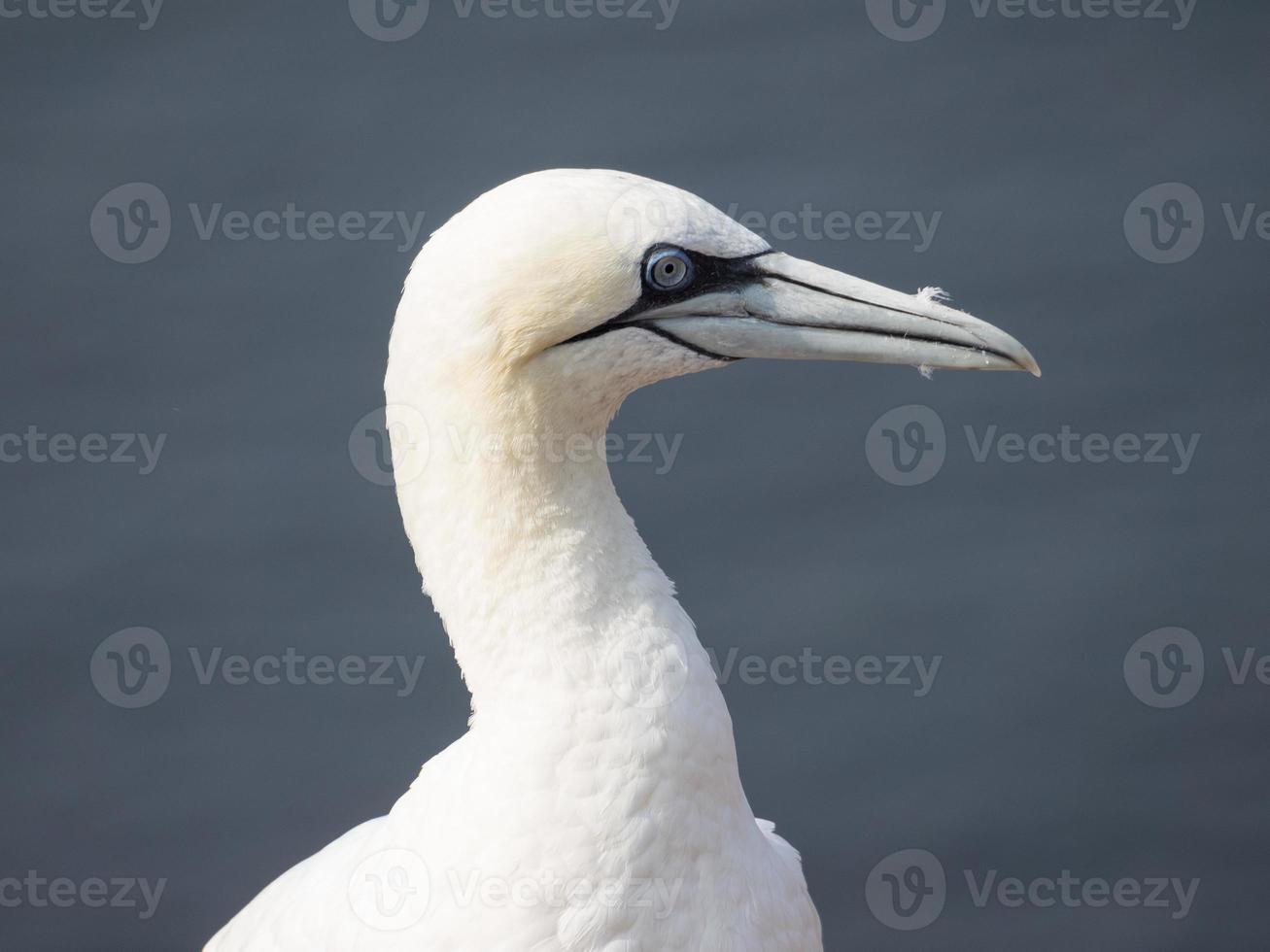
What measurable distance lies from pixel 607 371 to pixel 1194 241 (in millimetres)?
4114

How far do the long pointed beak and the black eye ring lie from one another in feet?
0.40

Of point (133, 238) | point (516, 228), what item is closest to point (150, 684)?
point (133, 238)

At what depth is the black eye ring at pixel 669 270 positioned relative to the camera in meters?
3.25

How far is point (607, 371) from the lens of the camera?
3.30 meters

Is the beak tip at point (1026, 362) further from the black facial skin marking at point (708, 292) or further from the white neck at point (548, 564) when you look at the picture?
the white neck at point (548, 564)

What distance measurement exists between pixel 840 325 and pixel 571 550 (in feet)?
2.27

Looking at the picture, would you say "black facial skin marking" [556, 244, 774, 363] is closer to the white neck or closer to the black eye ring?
the black eye ring

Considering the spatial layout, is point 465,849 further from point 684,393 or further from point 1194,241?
point 1194,241

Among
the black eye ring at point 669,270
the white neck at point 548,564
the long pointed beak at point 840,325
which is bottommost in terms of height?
the white neck at point 548,564

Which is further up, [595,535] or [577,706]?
[595,535]

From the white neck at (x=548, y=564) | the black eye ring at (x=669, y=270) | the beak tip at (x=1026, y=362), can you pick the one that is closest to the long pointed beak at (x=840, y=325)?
the beak tip at (x=1026, y=362)

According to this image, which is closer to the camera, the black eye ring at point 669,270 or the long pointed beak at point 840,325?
the black eye ring at point 669,270

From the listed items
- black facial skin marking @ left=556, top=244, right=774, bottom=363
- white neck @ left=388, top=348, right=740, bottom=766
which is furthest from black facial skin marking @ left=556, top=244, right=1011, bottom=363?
white neck @ left=388, top=348, right=740, bottom=766

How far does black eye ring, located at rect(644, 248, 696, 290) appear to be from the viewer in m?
3.25
